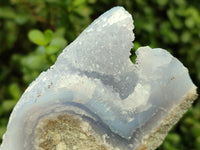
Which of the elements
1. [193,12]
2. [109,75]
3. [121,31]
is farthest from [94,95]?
[193,12]

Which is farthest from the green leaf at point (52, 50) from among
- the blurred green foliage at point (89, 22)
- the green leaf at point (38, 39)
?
the blurred green foliage at point (89, 22)

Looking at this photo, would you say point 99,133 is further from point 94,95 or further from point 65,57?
point 65,57

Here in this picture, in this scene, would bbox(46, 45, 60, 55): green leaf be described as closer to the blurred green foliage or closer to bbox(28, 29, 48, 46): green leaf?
bbox(28, 29, 48, 46): green leaf

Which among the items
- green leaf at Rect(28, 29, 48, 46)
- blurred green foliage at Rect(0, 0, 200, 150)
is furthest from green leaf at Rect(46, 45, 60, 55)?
blurred green foliage at Rect(0, 0, 200, 150)

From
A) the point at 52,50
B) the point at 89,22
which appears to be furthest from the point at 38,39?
the point at 89,22

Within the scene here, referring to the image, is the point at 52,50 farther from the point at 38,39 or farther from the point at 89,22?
the point at 89,22

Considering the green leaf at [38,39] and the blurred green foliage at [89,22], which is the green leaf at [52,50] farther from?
the blurred green foliage at [89,22]

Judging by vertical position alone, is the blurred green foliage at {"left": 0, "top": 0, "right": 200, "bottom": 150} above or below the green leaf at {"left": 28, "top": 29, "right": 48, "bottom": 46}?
below

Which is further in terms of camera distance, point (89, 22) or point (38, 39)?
point (89, 22)

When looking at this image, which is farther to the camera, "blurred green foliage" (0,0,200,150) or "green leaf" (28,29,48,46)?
"blurred green foliage" (0,0,200,150)
